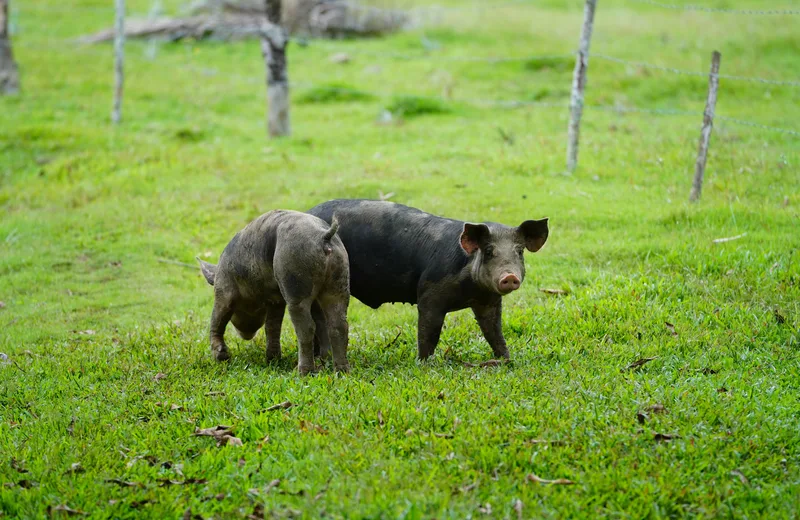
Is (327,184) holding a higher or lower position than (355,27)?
lower

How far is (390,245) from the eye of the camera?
7148 mm

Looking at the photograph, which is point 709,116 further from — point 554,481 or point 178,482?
point 178,482

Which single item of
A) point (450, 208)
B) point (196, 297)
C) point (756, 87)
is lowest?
point (196, 297)

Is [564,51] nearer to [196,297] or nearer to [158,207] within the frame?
[158,207]

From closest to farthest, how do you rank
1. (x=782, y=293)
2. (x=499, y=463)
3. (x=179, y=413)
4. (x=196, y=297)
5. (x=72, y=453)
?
(x=499, y=463)
(x=72, y=453)
(x=179, y=413)
(x=782, y=293)
(x=196, y=297)

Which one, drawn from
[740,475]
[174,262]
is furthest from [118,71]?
[740,475]

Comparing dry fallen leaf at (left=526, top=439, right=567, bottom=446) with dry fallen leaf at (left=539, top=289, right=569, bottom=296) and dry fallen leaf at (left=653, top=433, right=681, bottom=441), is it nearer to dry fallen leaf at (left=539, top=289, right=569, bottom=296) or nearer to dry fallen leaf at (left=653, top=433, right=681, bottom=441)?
dry fallen leaf at (left=653, top=433, right=681, bottom=441)

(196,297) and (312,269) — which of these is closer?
(312,269)

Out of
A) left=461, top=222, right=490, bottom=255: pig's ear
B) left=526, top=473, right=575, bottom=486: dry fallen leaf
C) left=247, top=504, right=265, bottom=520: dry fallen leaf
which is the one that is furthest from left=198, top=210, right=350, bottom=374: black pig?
left=526, top=473, right=575, bottom=486: dry fallen leaf

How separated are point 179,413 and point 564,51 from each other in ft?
57.1

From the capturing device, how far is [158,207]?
43.7 ft

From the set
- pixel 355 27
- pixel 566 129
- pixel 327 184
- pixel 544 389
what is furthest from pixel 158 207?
pixel 355 27

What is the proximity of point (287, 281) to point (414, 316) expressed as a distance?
2.51 meters

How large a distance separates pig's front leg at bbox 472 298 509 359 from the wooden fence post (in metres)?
10.1
